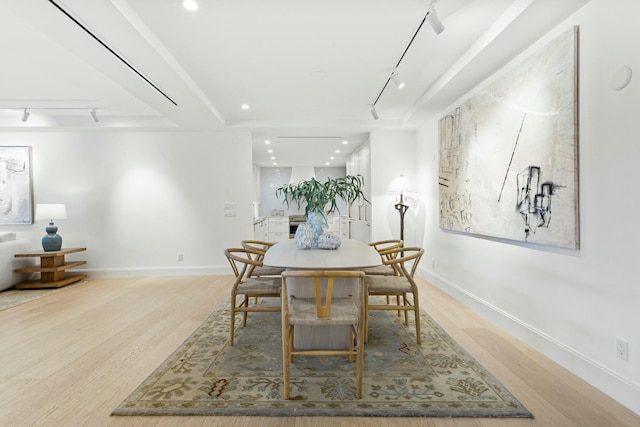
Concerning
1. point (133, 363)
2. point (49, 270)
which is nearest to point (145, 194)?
point (49, 270)

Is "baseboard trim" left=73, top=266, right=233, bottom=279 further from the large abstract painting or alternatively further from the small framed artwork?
the large abstract painting

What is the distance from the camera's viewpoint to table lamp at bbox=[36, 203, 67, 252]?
15.9 feet

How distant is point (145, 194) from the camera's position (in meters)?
5.37

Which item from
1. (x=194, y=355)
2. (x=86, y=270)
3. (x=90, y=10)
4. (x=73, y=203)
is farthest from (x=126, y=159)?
(x=194, y=355)

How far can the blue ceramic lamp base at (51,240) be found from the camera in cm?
484

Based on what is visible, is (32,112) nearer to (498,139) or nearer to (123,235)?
(123,235)

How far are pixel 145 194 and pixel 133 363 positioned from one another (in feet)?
11.9

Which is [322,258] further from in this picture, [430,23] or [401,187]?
[401,187]

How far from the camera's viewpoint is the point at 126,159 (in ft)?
17.5

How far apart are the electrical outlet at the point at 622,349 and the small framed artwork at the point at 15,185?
7.32 meters

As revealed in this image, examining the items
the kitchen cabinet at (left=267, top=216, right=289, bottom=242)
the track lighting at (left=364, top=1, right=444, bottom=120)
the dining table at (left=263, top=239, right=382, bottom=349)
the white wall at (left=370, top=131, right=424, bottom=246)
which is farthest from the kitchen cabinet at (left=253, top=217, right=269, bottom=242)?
the dining table at (left=263, top=239, right=382, bottom=349)

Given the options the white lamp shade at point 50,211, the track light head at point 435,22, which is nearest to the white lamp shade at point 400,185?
the track light head at point 435,22

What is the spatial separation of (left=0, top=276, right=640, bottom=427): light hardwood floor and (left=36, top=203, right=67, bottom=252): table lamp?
997 mm

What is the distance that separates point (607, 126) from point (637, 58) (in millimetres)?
368
